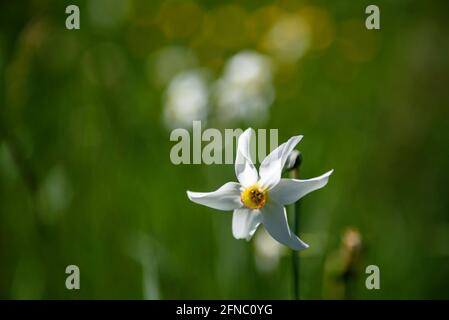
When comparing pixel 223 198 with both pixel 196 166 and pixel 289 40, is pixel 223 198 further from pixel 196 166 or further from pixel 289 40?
pixel 289 40

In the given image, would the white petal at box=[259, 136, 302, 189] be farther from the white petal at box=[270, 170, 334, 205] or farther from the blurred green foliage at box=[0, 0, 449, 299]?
the blurred green foliage at box=[0, 0, 449, 299]

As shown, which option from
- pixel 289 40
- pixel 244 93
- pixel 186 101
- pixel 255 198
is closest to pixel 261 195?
pixel 255 198

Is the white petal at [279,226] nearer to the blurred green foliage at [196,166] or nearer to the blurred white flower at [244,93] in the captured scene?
the blurred green foliage at [196,166]

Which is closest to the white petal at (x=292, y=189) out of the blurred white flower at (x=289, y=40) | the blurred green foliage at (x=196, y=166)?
the blurred green foliage at (x=196, y=166)

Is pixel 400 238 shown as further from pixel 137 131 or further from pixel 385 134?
pixel 137 131

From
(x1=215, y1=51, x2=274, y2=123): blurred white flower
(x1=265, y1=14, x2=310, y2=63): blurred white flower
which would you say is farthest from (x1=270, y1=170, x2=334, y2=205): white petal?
(x1=265, y1=14, x2=310, y2=63): blurred white flower
